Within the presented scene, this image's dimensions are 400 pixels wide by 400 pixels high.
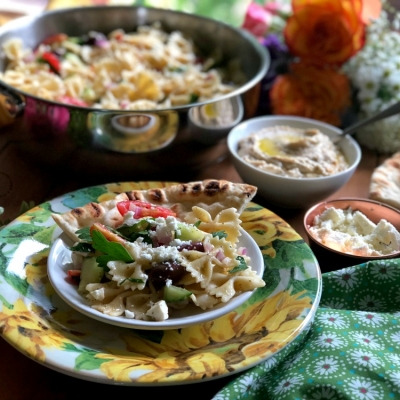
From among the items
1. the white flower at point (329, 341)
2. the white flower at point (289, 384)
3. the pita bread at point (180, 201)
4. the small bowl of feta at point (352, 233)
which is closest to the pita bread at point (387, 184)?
the small bowl of feta at point (352, 233)

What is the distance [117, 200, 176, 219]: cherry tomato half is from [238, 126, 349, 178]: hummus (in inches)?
15.5

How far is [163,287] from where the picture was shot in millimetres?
988

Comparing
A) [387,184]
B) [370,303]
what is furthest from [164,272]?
[387,184]

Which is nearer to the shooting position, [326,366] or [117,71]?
[326,366]

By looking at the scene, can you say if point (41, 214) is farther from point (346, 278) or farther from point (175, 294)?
point (346, 278)

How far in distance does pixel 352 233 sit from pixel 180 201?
407 mm

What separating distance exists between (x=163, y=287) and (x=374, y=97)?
1162 mm

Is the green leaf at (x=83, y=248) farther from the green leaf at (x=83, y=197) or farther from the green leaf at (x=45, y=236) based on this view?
the green leaf at (x=83, y=197)

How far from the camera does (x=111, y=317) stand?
0.93 metres

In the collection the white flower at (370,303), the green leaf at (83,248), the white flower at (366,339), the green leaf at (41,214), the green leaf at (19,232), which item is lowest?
the white flower at (370,303)

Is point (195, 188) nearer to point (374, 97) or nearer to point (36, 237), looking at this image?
point (36, 237)

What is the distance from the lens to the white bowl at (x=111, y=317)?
3.02 feet

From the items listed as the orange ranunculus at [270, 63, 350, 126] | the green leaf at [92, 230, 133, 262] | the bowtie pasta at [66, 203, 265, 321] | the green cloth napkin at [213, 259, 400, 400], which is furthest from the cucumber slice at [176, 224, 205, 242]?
the orange ranunculus at [270, 63, 350, 126]

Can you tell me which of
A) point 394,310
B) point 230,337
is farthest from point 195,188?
point 394,310
